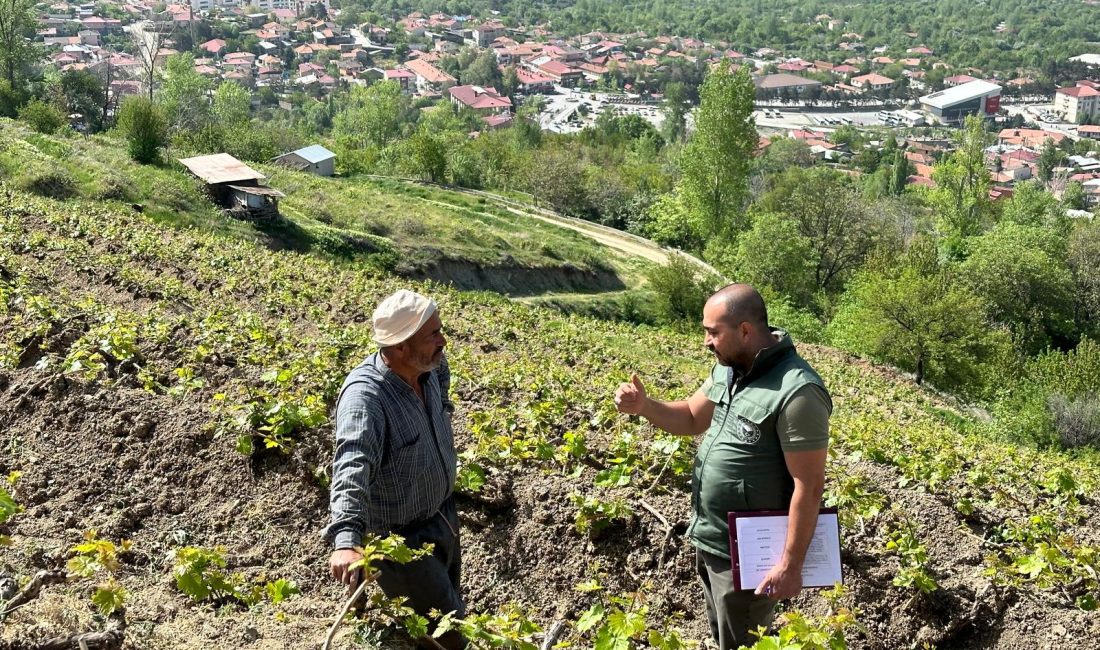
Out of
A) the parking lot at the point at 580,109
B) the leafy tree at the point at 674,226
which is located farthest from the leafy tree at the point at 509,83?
the leafy tree at the point at 674,226

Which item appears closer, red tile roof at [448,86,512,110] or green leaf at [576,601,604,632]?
green leaf at [576,601,604,632]

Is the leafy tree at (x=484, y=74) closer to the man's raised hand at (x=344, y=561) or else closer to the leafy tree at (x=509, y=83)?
the leafy tree at (x=509, y=83)

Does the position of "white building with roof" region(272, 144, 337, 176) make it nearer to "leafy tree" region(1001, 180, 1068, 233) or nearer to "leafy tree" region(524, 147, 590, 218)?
"leafy tree" region(524, 147, 590, 218)

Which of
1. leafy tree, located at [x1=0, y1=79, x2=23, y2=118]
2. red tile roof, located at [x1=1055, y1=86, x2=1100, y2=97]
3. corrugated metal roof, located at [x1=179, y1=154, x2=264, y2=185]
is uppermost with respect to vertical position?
corrugated metal roof, located at [x1=179, y1=154, x2=264, y2=185]

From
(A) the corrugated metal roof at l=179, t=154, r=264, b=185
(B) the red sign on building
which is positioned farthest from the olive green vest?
(B) the red sign on building

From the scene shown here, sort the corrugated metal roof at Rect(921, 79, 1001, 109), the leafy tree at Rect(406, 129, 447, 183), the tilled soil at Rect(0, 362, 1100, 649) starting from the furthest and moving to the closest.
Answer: the corrugated metal roof at Rect(921, 79, 1001, 109) → the leafy tree at Rect(406, 129, 447, 183) → the tilled soil at Rect(0, 362, 1100, 649)

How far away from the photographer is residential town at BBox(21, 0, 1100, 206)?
341ft

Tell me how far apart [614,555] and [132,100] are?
2607 cm

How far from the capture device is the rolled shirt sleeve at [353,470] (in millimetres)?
3076

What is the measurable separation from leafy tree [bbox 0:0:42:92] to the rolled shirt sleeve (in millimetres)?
41173

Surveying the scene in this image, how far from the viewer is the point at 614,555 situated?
4.64m

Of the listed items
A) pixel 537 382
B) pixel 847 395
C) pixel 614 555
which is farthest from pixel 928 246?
A: pixel 614 555

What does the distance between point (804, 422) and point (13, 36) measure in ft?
147

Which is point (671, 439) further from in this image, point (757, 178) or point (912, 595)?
point (757, 178)
